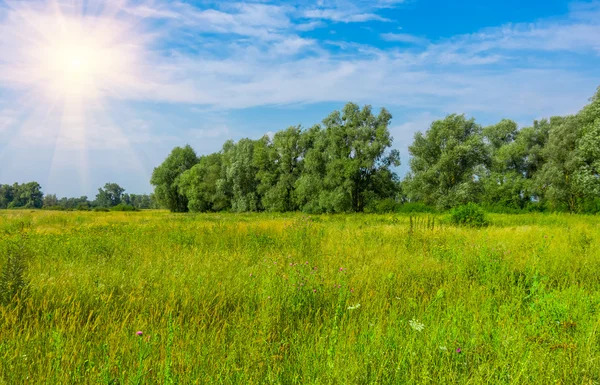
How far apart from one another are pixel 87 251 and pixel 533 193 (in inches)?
1885

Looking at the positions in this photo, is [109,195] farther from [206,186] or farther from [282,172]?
[282,172]

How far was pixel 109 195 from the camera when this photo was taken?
160750 millimetres

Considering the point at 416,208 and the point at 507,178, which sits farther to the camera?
the point at 507,178

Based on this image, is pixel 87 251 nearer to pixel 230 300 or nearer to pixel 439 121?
pixel 230 300

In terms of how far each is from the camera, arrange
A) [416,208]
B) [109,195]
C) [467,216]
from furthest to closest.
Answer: [109,195] → [416,208] → [467,216]

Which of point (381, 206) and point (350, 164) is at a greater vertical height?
point (350, 164)

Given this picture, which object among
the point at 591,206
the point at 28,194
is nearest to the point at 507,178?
the point at 591,206

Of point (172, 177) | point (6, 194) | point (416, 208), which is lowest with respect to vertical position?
point (416, 208)

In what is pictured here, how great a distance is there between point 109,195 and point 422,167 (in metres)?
161

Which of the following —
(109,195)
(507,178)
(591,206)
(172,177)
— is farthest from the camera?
(109,195)

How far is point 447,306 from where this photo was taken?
178 inches

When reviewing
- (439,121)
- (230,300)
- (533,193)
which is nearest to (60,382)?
(230,300)

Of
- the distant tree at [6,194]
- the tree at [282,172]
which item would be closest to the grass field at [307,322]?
the tree at [282,172]

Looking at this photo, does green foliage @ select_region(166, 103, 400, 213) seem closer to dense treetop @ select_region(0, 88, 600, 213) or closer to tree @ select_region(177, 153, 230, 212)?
dense treetop @ select_region(0, 88, 600, 213)
